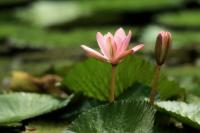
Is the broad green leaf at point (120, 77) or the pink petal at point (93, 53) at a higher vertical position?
the pink petal at point (93, 53)

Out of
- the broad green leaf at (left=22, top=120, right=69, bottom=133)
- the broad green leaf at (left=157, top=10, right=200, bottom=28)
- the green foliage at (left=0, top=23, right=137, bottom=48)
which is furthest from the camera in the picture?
the broad green leaf at (left=157, top=10, right=200, bottom=28)

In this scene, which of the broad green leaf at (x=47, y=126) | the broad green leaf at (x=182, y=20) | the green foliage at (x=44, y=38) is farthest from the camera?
the broad green leaf at (x=182, y=20)

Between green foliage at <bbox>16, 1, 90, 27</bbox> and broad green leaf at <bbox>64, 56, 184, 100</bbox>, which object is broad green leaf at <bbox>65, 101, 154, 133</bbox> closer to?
broad green leaf at <bbox>64, 56, 184, 100</bbox>

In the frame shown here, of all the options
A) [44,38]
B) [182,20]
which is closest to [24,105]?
[44,38]

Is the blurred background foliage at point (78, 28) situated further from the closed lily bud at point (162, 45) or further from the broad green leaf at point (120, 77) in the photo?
the closed lily bud at point (162, 45)

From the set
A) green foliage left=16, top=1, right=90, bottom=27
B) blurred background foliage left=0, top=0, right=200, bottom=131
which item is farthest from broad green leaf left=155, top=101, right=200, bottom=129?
green foliage left=16, top=1, right=90, bottom=27

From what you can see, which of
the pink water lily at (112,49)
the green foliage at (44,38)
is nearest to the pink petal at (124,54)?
the pink water lily at (112,49)

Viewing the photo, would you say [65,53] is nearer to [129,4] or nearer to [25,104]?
[25,104]
